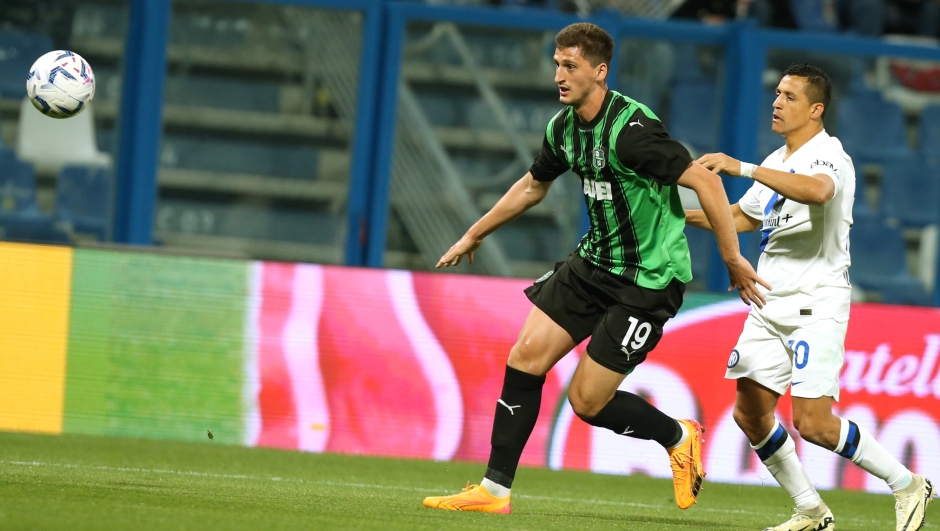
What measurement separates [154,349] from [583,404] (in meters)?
3.69

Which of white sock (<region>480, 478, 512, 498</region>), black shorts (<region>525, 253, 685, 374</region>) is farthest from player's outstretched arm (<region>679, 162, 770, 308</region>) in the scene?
white sock (<region>480, 478, 512, 498</region>)

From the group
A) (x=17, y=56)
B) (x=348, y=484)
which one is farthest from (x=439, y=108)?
(x=348, y=484)

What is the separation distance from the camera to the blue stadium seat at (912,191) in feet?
38.6

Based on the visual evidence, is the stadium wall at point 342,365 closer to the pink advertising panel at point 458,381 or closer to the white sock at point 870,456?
the pink advertising panel at point 458,381

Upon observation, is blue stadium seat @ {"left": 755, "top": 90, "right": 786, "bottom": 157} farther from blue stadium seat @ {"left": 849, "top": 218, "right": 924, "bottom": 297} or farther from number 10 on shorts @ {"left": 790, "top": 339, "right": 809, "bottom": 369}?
number 10 on shorts @ {"left": 790, "top": 339, "right": 809, "bottom": 369}

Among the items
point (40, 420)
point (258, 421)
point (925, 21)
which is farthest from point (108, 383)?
point (925, 21)

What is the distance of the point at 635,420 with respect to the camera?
5418 mm

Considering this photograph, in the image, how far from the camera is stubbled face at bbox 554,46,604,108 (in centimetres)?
513

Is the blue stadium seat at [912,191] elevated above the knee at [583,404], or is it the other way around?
the blue stadium seat at [912,191]

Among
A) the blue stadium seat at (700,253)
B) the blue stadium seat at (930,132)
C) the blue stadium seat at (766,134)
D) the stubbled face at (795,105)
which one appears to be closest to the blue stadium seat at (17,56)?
the blue stadium seat at (700,253)

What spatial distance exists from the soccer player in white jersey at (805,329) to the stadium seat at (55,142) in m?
6.95

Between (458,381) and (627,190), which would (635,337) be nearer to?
(627,190)

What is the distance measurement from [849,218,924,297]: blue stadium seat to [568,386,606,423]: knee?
277 inches

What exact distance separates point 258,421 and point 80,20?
4.63 meters
